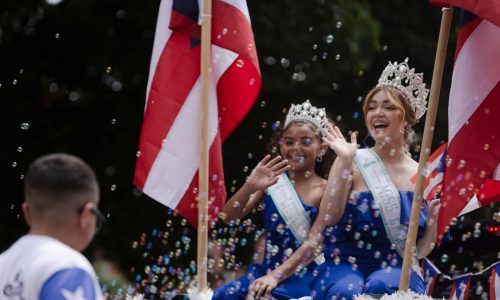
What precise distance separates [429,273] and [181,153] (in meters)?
1.81

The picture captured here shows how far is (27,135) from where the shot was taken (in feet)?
39.1

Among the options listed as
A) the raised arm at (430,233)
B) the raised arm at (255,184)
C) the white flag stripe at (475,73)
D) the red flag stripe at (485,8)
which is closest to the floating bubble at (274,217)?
the raised arm at (255,184)

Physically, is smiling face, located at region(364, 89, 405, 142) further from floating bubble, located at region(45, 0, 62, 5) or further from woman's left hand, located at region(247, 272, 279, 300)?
floating bubble, located at region(45, 0, 62, 5)

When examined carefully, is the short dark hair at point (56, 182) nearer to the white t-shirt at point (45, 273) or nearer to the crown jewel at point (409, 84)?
the white t-shirt at point (45, 273)

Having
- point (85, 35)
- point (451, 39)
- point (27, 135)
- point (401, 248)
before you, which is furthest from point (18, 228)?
point (401, 248)

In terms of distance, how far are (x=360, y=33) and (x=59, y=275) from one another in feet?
28.0

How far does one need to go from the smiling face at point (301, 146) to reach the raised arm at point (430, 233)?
86 cm

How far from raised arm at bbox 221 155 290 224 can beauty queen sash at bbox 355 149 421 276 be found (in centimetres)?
52

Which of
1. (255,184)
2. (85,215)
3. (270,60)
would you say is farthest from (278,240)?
(270,60)

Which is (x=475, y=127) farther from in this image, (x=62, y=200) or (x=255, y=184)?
(x=62, y=200)

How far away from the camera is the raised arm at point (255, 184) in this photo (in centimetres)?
611

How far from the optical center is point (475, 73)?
19.0 ft

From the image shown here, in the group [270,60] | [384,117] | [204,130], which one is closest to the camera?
[204,130]

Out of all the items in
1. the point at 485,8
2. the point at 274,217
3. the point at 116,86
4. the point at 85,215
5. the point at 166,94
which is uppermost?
the point at 485,8
